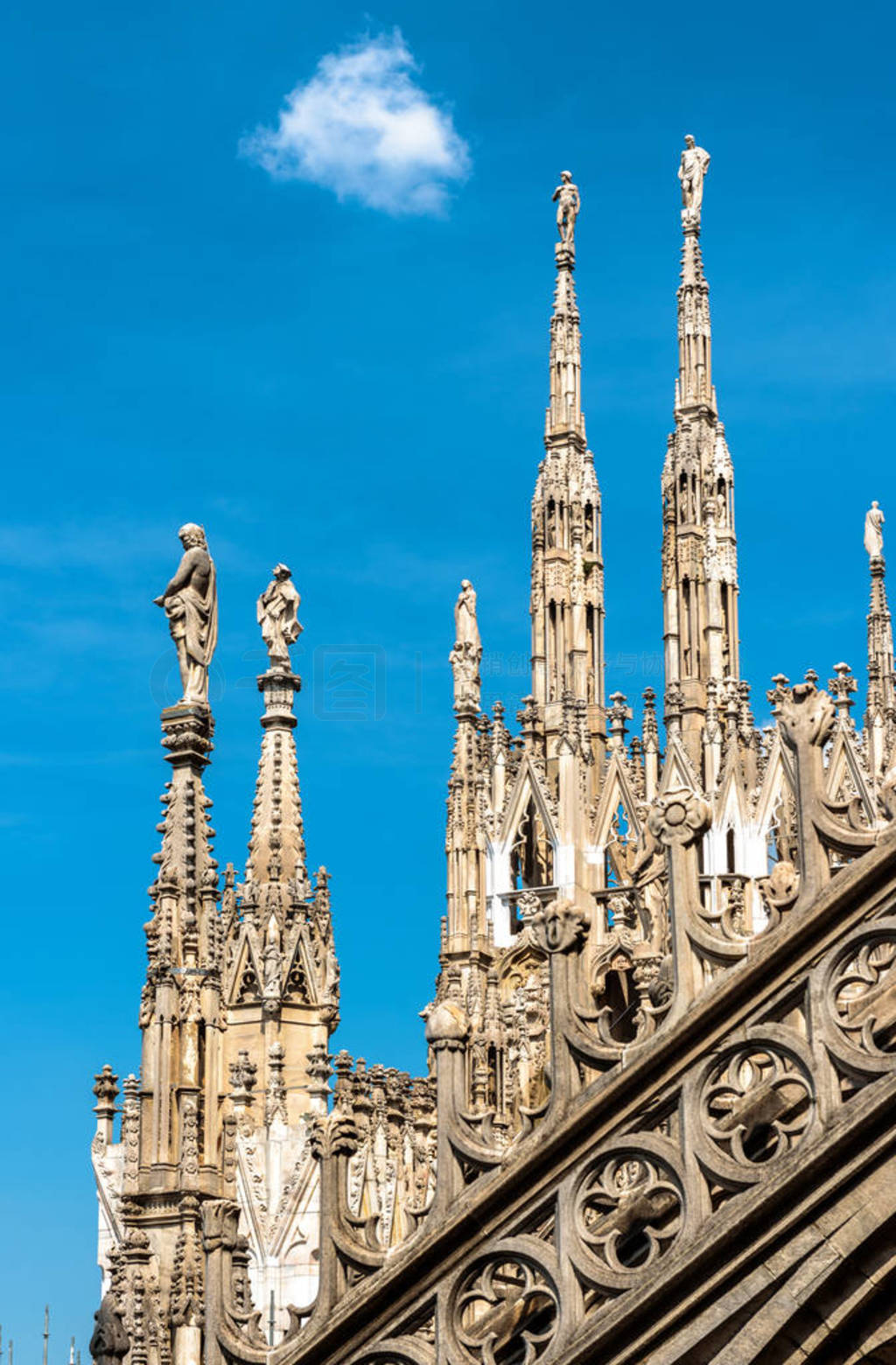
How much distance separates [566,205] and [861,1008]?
39.3 meters

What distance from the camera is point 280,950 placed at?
17.4 m

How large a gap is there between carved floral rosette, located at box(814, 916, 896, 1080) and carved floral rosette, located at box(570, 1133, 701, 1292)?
0.71 m

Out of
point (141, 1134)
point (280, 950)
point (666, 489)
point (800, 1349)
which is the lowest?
point (800, 1349)

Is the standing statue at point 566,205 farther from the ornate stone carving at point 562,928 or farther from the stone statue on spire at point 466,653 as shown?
the ornate stone carving at point 562,928

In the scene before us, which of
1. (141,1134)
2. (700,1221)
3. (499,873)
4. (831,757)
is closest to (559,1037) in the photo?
(700,1221)

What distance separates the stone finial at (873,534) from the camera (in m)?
42.9

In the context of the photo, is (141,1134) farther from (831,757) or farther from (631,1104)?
(831,757)

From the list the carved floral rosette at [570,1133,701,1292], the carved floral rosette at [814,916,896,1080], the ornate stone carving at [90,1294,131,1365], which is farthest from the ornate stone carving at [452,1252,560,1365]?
the ornate stone carving at [90,1294,131,1365]

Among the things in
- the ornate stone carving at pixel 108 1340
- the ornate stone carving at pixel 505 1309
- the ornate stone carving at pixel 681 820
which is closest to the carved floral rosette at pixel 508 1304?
the ornate stone carving at pixel 505 1309

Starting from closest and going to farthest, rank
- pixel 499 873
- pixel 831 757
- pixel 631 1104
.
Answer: pixel 631 1104 → pixel 831 757 → pixel 499 873

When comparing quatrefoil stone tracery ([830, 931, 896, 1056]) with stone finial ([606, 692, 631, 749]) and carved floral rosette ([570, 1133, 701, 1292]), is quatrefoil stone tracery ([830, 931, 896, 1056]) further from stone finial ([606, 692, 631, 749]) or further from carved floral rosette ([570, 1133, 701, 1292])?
stone finial ([606, 692, 631, 749])

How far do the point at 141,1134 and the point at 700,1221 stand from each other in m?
6.13

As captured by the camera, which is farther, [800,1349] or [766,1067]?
[766,1067]

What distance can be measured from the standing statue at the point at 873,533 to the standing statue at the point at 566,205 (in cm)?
857
